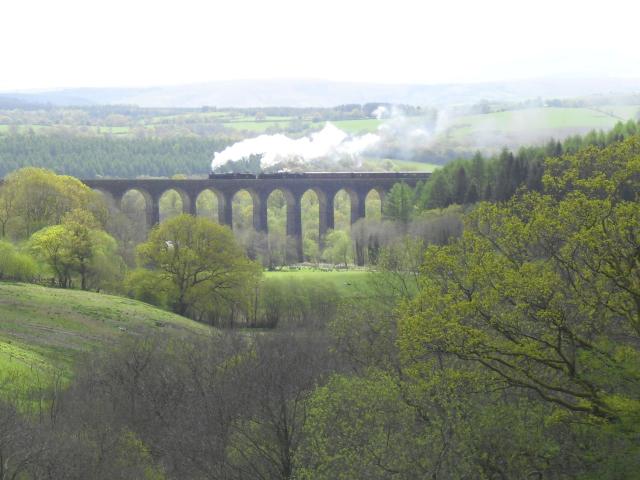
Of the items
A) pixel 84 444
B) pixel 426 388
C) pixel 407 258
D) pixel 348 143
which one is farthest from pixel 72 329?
pixel 348 143

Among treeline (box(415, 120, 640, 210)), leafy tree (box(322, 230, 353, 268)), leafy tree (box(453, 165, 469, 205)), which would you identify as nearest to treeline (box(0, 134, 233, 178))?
leafy tree (box(322, 230, 353, 268))

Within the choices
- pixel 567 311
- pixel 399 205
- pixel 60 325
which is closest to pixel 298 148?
pixel 399 205

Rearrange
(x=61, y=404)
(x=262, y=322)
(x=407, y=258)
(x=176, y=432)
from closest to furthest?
(x=176, y=432)
(x=61, y=404)
(x=407, y=258)
(x=262, y=322)

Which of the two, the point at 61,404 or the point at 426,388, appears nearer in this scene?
the point at 426,388

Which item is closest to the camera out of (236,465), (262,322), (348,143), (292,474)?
(292,474)

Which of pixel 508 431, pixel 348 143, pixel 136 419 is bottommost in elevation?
pixel 348 143

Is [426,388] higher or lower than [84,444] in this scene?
higher

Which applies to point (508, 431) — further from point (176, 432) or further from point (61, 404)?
point (61, 404)

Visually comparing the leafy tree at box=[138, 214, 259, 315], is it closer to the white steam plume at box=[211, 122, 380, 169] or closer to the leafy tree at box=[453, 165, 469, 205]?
the leafy tree at box=[453, 165, 469, 205]

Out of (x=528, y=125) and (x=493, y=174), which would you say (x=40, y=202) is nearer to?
(x=493, y=174)
